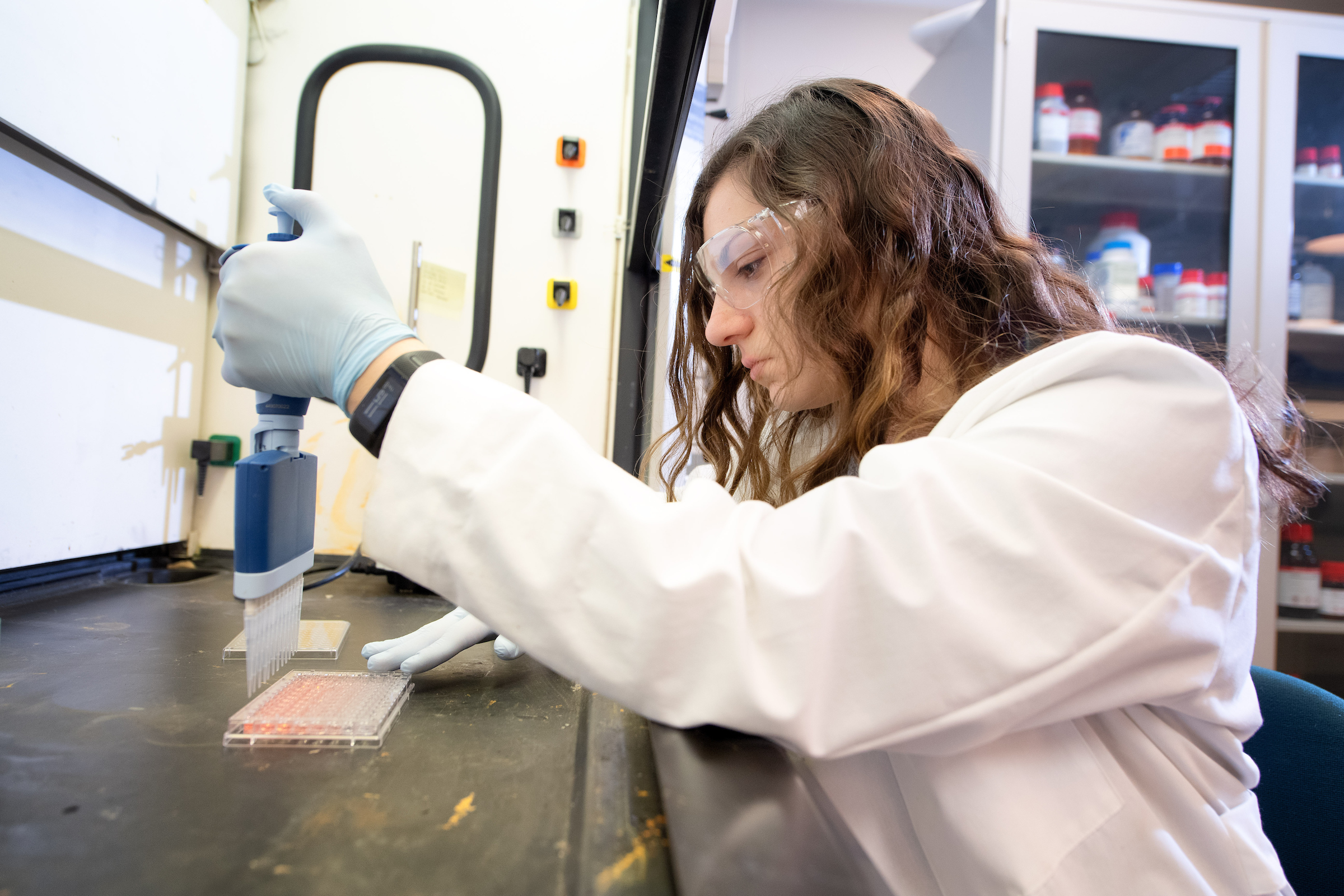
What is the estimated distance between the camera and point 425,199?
5.32 ft

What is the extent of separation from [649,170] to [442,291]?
86cm

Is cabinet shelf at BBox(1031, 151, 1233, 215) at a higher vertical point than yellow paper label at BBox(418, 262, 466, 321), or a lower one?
higher

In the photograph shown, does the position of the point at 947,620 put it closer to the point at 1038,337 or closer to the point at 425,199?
the point at 1038,337

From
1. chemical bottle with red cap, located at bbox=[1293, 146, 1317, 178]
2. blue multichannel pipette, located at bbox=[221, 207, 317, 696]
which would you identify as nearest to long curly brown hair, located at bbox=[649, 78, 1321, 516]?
blue multichannel pipette, located at bbox=[221, 207, 317, 696]

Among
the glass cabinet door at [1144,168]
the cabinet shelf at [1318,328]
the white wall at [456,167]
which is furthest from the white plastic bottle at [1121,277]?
the white wall at [456,167]

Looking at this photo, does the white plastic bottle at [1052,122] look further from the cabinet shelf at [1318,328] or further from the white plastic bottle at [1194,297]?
the cabinet shelf at [1318,328]

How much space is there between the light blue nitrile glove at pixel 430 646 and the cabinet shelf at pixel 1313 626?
6.34 ft

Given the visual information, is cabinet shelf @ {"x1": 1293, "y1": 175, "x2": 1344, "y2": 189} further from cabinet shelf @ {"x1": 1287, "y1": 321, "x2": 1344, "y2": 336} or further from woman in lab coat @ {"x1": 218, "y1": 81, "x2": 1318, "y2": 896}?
woman in lab coat @ {"x1": 218, "y1": 81, "x2": 1318, "y2": 896}

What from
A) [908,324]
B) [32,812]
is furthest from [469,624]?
[908,324]

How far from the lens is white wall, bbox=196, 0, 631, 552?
1.59m

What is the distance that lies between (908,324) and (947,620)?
1.34ft

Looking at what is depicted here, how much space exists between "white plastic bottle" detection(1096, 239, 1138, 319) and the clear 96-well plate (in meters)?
1.88

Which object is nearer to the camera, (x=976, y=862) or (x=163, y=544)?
(x=976, y=862)

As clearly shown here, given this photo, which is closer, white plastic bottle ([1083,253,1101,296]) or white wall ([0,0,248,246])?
white wall ([0,0,248,246])
